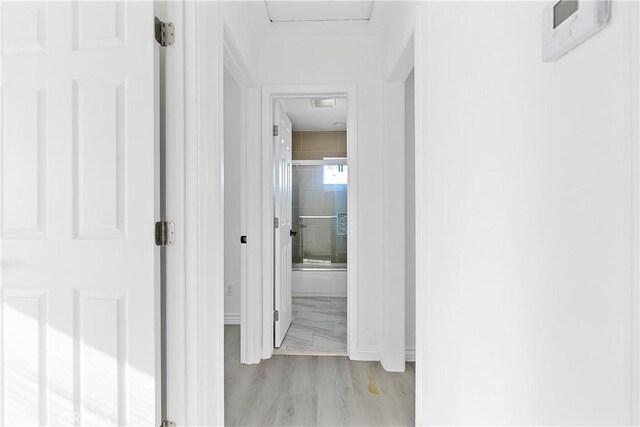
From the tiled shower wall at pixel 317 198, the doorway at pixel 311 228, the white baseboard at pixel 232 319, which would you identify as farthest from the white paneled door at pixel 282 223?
the tiled shower wall at pixel 317 198

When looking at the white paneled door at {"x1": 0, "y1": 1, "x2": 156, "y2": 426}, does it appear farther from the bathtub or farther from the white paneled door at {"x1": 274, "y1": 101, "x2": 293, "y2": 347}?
the bathtub

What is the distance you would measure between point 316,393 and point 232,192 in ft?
6.98

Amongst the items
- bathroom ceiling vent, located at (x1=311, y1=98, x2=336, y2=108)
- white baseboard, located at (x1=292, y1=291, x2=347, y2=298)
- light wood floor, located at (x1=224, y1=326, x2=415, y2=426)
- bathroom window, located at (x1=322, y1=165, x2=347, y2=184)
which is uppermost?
bathroom ceiling vent, located at (x1=311, y1=98, x2=336, y2=108)

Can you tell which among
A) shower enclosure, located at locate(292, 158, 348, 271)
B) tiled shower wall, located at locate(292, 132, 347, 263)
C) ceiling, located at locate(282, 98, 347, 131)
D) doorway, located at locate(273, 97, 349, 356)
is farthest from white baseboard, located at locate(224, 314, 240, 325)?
ceiling, located at locate(282, 98, 347, 131)

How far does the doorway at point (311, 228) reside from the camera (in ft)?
9.48

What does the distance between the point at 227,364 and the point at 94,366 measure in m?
1.33

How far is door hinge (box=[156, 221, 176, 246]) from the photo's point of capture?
1.36 metres

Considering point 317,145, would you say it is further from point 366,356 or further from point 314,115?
point 366,356

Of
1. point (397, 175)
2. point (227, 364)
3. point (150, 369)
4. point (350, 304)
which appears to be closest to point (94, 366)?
point (150, 369)
